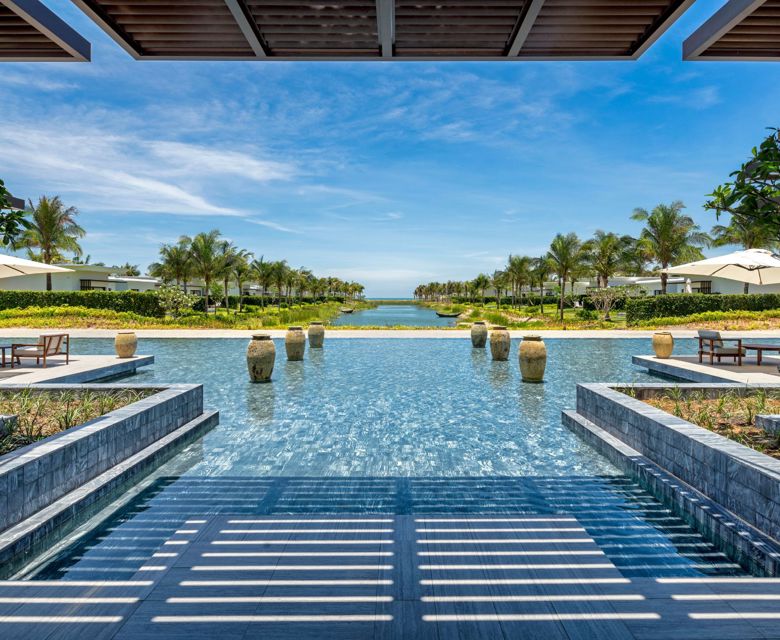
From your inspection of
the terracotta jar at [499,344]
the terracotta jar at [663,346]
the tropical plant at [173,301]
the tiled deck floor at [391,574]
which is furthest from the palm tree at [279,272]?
the tiled deck floor at [391,574]

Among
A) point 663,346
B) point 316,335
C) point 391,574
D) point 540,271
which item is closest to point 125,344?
point 316,335

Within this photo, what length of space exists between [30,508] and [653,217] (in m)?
41.1

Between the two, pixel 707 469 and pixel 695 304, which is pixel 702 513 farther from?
pixel 695 304

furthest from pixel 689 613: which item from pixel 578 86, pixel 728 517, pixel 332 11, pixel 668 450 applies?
pixel 578 86

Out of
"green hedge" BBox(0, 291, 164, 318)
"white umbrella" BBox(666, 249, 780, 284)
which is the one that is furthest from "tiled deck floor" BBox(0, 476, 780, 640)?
"green hedge" BBox(0, 291, 164, 318)

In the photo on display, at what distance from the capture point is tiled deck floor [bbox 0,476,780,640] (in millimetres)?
2496

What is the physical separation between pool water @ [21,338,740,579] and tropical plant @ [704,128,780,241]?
272 centimetres

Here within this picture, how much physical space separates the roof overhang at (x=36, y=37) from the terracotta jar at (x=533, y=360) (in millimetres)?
9408

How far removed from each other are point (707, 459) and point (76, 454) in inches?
231

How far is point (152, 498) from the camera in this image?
15.0ft

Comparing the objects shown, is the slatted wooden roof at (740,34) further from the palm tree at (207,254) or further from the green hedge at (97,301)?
the palm tree at (207,254)

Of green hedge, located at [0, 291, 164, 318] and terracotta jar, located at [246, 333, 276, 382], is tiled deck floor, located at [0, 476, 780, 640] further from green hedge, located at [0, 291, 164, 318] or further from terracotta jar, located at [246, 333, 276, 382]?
green hedge, located at [0, 291, 164, 318]

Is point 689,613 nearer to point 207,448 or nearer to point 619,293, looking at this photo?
point 207,448

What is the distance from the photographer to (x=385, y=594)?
9.21 feet
